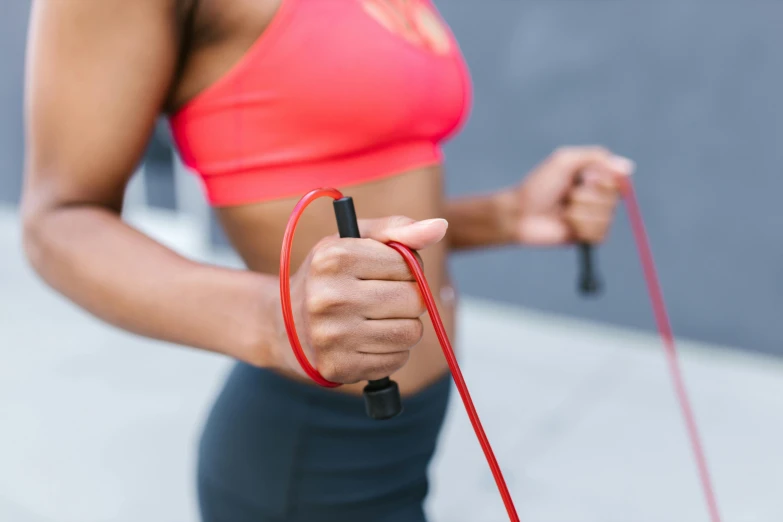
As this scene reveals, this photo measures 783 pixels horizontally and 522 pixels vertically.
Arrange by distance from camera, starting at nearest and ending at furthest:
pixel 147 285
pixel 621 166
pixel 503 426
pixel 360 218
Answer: pixel 147 285 → pixel 360 218 → pixel 621 166 → pixel 503 426

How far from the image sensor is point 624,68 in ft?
7.20

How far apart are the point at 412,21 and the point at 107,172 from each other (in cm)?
31

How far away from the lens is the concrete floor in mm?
1618

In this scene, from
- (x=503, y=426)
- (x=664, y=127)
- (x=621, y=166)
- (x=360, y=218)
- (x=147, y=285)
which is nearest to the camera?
(x=147, y=285)

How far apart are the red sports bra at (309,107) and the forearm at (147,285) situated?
0.34ft

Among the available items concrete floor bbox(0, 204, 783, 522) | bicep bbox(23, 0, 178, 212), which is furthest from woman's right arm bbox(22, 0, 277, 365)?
concrete floor bbox(0, 204, 783, 522)

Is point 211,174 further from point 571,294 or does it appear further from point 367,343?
point 571,294

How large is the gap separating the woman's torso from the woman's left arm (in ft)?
0.54

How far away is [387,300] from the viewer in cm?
42

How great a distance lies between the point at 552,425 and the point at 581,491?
0.94 ft

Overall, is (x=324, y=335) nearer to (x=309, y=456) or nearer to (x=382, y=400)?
(x=382, y=400)

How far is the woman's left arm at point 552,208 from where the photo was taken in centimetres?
85

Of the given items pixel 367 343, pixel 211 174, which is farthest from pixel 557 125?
pixel 367 343

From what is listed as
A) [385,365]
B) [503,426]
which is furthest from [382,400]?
[503,426]
